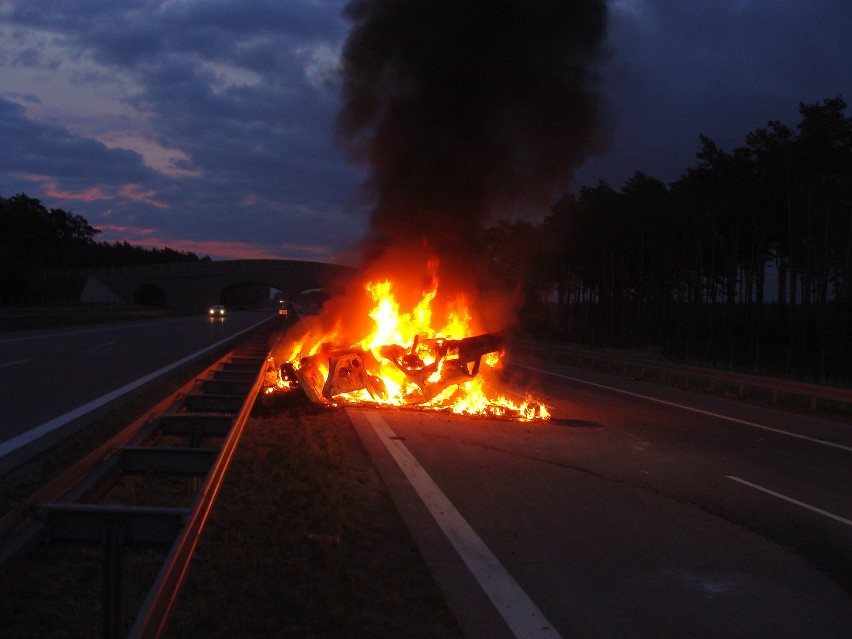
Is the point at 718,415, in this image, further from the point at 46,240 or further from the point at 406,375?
the point at 46,240

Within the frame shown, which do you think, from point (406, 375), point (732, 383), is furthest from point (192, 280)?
point (406, 375)

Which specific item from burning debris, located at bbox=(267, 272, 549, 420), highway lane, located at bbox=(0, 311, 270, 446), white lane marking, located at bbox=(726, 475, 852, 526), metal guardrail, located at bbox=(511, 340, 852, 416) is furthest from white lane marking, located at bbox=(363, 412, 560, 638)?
metal guardrail, located at bbox=(511, 340, 852, 416)

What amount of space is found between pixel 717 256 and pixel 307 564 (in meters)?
48.5

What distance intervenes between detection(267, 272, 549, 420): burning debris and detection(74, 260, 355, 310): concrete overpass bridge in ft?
221

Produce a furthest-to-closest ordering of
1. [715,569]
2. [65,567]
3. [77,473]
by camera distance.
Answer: [715,569] < [65,567] < [77,473]

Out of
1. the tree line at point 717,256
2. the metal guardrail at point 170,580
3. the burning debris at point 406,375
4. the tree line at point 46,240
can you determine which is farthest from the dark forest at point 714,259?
the tree line at point 46,240

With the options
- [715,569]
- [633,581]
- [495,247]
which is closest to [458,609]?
[633,581]

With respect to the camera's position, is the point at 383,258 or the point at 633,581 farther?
the point at 383,258

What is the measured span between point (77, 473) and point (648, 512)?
196 inches

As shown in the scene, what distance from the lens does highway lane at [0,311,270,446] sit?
12578 millimetres

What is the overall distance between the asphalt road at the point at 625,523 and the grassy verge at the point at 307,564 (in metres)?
0.25

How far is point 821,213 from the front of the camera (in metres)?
37.5

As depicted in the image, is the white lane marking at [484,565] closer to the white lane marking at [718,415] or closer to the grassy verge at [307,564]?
the grassy verge at [307,564]

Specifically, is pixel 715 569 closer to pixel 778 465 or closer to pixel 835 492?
pixel 835 492
